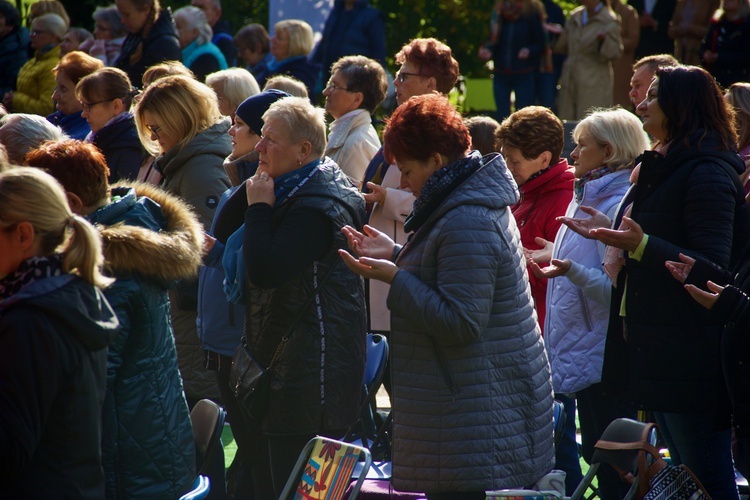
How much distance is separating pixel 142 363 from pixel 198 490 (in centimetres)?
72

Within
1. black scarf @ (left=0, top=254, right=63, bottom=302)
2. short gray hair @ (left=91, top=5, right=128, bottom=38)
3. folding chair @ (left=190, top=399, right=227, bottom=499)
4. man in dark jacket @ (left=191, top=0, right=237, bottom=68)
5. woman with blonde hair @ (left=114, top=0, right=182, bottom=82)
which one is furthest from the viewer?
man in dark jacket @ (left=191, top=0, right=237, bottom=68)

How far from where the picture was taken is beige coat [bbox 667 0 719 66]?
35.0 ft

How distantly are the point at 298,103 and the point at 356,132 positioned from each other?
5.57 feet

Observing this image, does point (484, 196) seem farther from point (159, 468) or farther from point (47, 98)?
point (47, 98)

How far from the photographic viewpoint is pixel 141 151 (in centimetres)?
575

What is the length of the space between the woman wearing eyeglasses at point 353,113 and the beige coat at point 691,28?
19.1ft

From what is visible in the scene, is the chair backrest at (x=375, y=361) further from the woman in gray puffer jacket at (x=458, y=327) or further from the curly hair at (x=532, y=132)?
the woman in gray puffer jacket at (x=458, y=327)

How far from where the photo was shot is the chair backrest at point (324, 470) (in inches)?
141

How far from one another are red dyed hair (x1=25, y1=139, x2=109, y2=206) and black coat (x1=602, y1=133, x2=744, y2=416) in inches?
76.7

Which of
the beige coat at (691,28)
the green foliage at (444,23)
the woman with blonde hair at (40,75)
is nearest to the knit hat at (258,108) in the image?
the woman with blonde hair at (40,75)

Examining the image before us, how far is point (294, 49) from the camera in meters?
9.38

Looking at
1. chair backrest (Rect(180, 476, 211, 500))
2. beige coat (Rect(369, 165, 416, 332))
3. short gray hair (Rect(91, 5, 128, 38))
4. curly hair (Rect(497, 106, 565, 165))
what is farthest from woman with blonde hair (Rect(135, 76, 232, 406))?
short gray hair (Rect(91, 5, 128, 38))

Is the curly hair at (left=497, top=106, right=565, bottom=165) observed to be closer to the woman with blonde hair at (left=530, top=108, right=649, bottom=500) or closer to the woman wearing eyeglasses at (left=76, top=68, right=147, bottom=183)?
the woman with blonde hair at (left=530, top=108, right=649, bottom=500)

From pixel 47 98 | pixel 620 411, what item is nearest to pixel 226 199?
pixel 620 411
